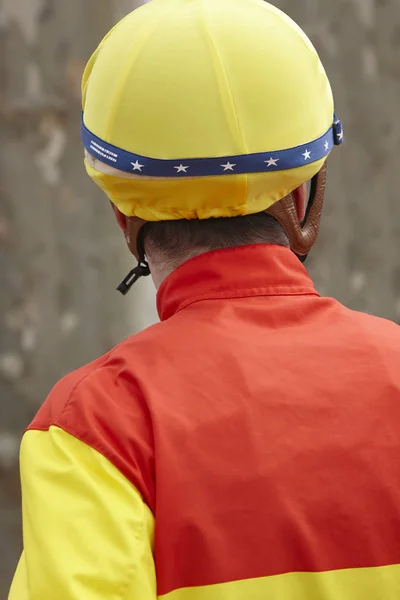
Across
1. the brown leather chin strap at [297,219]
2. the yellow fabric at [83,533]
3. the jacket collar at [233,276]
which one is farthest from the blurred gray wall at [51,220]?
the yellow fabric at [83,533]

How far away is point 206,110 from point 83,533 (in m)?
0.50

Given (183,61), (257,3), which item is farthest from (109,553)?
(257,3)

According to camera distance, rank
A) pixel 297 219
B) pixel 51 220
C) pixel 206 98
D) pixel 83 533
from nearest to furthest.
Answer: pixel 83 533
pixel 206 98
pixel 297 219
pixel 51 220

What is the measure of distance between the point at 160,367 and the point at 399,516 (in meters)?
0.31

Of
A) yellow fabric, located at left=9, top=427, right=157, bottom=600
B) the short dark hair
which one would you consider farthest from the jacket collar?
yellow fabric, located at left=9, top=427, right=157, bottom=600

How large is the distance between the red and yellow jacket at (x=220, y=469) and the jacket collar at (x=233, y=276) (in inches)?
1.4

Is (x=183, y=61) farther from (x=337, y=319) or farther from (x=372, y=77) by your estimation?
(x=372, y=77)

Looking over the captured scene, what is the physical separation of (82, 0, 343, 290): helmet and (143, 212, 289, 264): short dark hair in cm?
3

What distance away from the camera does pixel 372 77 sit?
306 centimetres

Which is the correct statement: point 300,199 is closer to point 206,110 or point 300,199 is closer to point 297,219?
point 297,219

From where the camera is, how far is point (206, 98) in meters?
1.23

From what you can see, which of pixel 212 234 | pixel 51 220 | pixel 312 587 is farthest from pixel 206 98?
pixel 51 220

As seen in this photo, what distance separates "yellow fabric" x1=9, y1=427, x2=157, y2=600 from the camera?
3.52 ft

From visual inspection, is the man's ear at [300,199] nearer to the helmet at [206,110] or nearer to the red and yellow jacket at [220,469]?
the helmet at [206,110]
